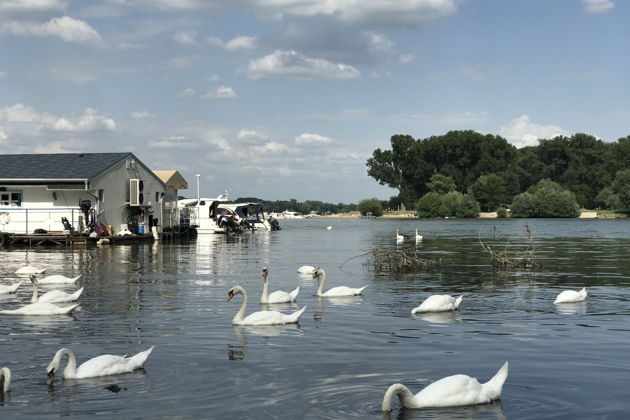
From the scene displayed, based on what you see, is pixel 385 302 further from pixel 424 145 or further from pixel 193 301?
pixel 424 145

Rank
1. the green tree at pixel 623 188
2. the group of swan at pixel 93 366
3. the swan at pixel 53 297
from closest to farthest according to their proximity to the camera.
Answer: the group of swan at pixel 93 366, the swan at pixel 53 297, the green tree at pixel 623 188

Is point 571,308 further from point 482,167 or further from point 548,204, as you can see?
point 482,167

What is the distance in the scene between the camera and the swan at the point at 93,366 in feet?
42.5

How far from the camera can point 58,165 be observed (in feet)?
210

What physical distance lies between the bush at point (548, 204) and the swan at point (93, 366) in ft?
514

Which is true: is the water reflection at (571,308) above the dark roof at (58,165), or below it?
below

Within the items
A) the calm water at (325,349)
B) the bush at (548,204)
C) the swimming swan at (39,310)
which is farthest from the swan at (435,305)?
the bush at (548,204)

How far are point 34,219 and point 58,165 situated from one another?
19.5ft

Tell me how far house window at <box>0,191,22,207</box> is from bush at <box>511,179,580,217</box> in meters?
123

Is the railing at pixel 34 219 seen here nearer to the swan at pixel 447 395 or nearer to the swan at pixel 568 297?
the swan at pixel 568 297

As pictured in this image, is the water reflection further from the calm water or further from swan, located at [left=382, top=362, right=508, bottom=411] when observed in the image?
swan, located at [left=382, top=362, right=508, bottom=411]

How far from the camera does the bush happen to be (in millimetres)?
161875

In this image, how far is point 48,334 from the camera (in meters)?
17.7

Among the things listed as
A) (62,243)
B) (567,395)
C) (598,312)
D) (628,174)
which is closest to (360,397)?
(567,395)
